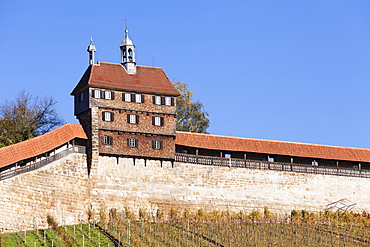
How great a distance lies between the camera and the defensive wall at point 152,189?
188ft

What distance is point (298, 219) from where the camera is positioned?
6450 cm

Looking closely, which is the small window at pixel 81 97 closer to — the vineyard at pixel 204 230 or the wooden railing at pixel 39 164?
the wooden railing at pixel 39 164

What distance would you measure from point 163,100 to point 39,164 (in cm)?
964

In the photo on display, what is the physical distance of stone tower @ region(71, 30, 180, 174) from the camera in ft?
201

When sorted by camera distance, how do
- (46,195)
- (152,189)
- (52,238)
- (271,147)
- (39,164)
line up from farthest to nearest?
(271,147) < (152,189) < (39,164) < (46,195) < (52,238)

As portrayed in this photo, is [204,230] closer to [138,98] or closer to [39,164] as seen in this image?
[138,98]

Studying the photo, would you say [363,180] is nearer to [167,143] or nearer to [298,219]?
[298,219]

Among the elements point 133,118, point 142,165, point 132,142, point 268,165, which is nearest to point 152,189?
point 142,165

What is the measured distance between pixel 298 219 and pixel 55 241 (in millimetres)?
17898

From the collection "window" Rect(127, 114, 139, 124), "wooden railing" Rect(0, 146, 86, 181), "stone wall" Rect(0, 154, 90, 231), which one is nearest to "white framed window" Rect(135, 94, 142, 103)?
"window" Rect(127, 114, 139, 124)

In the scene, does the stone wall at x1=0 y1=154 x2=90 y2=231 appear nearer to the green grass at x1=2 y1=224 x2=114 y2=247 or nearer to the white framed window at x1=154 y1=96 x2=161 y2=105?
the green grass at x1=2 y1=224 x2=114 y2=247

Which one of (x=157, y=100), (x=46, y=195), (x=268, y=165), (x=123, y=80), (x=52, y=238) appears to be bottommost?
(x=52, y=238)

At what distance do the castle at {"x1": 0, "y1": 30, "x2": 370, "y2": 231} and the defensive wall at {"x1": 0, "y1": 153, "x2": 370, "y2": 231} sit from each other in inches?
2.5

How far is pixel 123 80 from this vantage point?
62.9m
